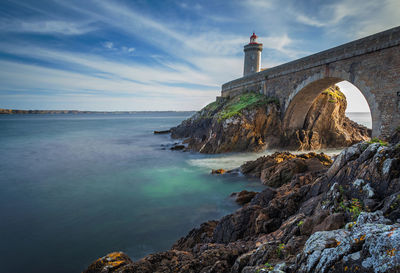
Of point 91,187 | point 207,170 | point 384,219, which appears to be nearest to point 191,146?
point 207,170

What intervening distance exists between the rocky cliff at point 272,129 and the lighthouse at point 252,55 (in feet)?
39.6

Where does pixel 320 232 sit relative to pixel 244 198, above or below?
above

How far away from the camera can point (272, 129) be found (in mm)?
18766

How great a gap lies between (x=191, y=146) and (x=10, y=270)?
15.6 meters

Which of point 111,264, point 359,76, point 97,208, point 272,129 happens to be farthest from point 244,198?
point 272,129

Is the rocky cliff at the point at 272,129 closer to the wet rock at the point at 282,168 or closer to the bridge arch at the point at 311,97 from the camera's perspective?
the bridge arch at the point at 311,97

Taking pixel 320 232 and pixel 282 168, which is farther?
pixel 282 168

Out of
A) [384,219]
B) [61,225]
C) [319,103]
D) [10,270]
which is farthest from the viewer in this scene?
[319,103]

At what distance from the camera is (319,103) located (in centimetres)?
1917

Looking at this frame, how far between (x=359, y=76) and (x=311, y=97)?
5.94 m

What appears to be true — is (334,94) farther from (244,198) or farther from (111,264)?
(111,264)

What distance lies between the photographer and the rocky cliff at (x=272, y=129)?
1791 cm

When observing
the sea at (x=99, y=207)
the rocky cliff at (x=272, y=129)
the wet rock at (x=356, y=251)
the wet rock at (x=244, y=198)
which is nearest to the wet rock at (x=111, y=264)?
the sea at (x=99, y=207)

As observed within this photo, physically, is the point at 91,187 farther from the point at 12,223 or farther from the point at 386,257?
the point at 386,257
